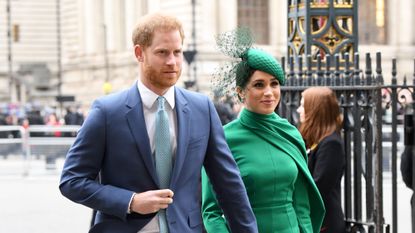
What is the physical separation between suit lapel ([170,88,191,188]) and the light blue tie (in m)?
0.04

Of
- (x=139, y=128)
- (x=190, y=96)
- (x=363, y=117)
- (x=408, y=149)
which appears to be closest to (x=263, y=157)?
(x=190, y=96)

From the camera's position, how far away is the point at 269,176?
17.0 feet

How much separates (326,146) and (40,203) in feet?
36.2

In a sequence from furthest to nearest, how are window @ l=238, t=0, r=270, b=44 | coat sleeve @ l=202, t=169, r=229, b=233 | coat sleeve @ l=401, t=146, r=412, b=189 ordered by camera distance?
window @ l=238, t=0, r=270, b=44, coat sleeve @ l=401, t=146, r=412, b=189, coat sleeve @ l=202, t=169, r=229, b=233

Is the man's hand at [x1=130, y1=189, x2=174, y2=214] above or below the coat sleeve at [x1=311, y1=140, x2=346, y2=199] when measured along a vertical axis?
above

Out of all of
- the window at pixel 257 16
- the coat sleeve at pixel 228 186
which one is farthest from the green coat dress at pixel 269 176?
the window at pixel 257 16

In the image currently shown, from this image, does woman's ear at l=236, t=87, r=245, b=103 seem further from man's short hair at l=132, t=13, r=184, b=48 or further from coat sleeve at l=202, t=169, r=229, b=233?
man's short hair at l=132, t=13, r=184, b=48

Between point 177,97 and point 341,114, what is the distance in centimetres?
343

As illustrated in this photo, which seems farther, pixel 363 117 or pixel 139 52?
pixel 363 117

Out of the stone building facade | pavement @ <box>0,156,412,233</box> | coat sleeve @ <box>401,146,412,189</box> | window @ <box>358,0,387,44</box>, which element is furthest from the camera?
window @ <box>358,0,387,44</box>

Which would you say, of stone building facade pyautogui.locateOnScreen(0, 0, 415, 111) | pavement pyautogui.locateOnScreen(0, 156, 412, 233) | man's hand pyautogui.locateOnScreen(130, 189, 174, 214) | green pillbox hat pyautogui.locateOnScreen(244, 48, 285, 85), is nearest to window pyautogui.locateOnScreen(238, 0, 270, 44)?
stone building facade pyautogui.locateOnScreen(0, 0, 415, 111)

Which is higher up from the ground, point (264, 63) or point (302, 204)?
point (264, 63)

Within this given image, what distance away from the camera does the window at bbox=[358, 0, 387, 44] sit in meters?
46.5

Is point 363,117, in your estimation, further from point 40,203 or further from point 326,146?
point 40,203
